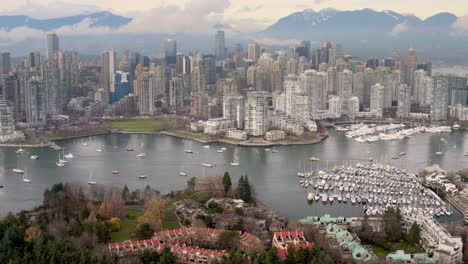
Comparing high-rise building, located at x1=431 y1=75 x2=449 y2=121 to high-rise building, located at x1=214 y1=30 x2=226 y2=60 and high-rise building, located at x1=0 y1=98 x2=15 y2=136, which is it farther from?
high-rise building, located at x1=214 y1=30 x2=226 y2=60

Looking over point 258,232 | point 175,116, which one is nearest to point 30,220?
point 258,232

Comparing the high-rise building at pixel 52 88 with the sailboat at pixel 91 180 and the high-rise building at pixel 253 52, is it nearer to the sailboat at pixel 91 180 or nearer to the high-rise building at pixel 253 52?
the sailboat at pixel 91 180

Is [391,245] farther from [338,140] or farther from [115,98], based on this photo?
[115,98]

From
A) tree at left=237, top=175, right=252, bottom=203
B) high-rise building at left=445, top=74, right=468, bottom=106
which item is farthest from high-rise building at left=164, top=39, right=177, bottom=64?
tree at left=237, top=175, right=252, bottom=203

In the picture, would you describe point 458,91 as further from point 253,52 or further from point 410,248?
point 253,52

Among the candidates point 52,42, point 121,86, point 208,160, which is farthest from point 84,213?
point 52,42

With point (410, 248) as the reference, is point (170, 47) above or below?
above

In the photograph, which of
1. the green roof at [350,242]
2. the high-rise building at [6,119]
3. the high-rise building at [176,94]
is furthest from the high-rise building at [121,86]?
the green roof at [350,242]
